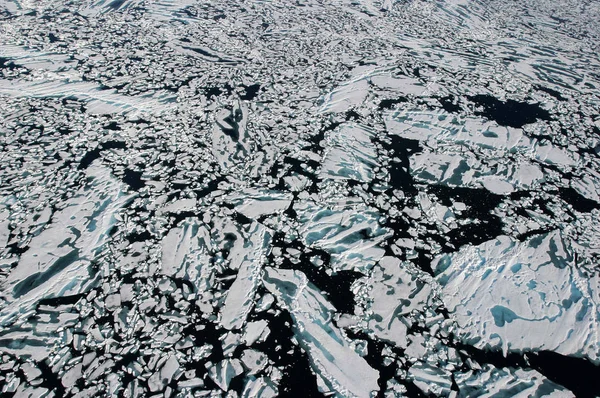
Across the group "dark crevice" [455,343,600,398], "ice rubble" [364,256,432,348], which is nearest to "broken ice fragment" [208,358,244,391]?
"ice rubble" [364,256,432,348]

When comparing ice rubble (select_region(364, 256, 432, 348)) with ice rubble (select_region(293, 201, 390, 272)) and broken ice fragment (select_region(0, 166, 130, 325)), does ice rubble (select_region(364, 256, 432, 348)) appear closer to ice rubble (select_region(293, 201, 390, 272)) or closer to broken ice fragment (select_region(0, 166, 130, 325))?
ice rubble (select_region(293, 201, 390, 272))

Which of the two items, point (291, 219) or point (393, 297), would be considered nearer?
point (393, 297)

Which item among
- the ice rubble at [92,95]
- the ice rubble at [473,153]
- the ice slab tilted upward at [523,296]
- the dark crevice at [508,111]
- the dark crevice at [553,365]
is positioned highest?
the dark crevice at [508,111]

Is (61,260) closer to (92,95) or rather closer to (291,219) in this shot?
(291,219)

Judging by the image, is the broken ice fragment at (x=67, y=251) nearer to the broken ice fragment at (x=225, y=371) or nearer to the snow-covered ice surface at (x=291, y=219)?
the snow-covered ice surface at (x=291, y=219)

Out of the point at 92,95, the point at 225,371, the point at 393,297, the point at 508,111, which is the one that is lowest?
the point at 225,371

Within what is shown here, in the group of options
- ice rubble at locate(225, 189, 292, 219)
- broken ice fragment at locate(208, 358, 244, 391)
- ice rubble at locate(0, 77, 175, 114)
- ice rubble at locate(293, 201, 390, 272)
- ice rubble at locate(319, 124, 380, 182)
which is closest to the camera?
broken ice fragment at locate(208, 358, 244, 391)

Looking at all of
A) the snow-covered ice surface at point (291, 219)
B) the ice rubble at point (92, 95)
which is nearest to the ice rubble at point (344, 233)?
the snow-covered ice surface at point (291, 219)

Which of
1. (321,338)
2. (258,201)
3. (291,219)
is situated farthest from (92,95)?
(321,338)
